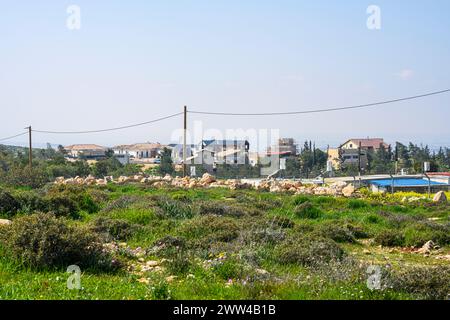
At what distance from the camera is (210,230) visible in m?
9.75

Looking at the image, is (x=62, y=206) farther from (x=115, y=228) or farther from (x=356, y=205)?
(x=356, y=205)

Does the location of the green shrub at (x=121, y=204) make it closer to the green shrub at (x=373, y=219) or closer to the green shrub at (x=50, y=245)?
the green shrub at (x=50, y=245)

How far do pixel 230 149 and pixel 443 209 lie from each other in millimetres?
27889

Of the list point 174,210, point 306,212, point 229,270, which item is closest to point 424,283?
point 229,270

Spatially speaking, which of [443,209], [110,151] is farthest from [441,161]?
[443,209]

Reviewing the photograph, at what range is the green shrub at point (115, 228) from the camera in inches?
381

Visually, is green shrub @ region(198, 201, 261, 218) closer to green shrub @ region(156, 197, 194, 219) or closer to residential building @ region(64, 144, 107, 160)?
green shrub @ region(156, 197, 194, 219)

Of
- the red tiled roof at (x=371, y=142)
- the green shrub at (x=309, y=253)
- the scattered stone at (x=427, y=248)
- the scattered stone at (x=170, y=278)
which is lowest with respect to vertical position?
the scattered stone at (x=427, y=248)

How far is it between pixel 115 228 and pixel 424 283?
5.86 m

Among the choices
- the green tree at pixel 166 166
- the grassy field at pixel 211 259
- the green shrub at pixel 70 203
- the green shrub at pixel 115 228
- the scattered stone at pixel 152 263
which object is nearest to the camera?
the grassy field at pixel 211 259

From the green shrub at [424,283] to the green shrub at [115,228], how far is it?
17.1ft

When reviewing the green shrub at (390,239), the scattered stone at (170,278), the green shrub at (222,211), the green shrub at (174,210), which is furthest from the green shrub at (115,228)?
the green shrub at (390,239)

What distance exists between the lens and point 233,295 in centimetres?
536
